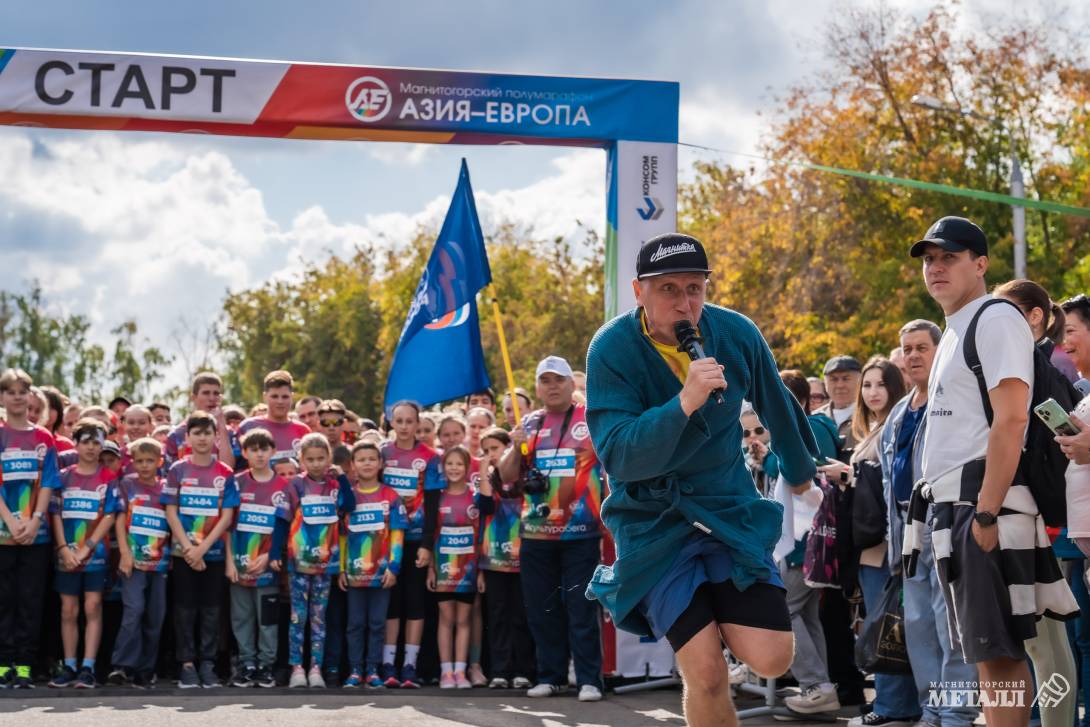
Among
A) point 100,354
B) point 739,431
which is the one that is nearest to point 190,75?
point 739,431

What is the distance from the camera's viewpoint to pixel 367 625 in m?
10.0

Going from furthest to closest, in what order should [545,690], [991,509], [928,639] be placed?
[545,690] → [928,639] → [991,509]

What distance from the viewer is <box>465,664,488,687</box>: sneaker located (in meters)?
10.0

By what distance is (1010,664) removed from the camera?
5250mm

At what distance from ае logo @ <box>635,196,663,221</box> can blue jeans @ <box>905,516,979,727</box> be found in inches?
147

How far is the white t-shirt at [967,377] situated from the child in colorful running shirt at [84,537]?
648 centimetres

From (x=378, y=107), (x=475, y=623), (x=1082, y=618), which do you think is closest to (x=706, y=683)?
(x=1082, y=618)

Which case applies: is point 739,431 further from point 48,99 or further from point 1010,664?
point 48,99

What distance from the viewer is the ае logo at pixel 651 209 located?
9789mm

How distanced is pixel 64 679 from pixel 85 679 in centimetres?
18

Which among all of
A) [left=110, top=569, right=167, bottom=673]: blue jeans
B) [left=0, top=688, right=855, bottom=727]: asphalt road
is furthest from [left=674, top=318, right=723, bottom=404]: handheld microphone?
[left=110, top=569, right=167, bottom=673]: blue jeans

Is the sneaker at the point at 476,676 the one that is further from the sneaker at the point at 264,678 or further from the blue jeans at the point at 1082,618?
the blue jeans at the point at 1082,618

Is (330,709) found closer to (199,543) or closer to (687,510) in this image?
(199,543)

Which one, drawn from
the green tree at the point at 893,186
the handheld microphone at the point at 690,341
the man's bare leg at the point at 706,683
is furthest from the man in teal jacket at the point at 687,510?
the green tree at the point at 893,186
